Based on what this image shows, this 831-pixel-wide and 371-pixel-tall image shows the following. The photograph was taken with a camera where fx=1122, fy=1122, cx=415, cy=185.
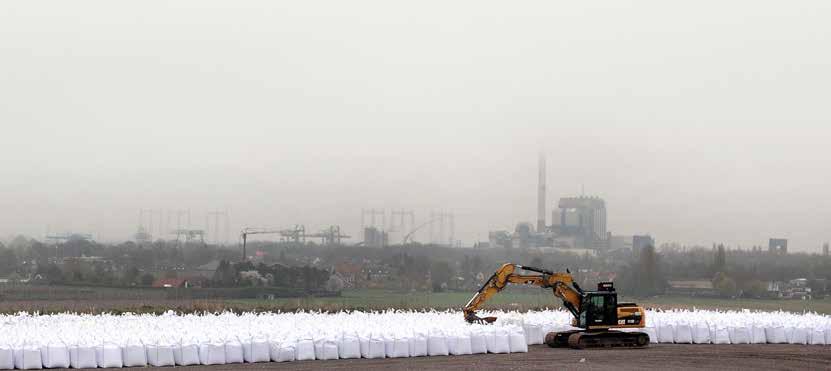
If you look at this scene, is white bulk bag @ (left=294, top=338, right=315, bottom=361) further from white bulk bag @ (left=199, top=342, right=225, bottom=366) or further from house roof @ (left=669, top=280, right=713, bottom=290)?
house roof @ (left=669, top=280, right=713, bottom=290)

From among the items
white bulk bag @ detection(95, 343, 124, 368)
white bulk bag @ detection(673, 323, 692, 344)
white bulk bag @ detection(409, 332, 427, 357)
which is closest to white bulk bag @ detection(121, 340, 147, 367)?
white bulk bag @ detection(95, 343, 124, 368)

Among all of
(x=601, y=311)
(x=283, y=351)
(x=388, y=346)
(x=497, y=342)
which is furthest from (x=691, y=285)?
(x=283, y=351)

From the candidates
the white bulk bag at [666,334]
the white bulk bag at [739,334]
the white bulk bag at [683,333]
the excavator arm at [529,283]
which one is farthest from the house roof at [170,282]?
the white bulk bag at [739,334]

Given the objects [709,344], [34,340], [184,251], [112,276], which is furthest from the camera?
[184,251]

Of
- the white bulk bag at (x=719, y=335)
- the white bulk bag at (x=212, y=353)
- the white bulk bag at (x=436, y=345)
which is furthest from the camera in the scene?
the white bulk bag at (x=719, y=335)

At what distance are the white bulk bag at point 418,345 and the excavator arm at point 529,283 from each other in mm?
3466

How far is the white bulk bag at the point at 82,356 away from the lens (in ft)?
94.4

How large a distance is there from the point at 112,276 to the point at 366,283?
1682 centimetres

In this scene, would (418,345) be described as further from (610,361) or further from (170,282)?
(170,282)

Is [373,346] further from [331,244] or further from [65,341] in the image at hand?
[331,244]

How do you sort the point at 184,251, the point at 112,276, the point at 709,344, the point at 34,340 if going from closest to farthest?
the point at 34,340, the point at 709,344, the point at 112,276, the point at 184,251

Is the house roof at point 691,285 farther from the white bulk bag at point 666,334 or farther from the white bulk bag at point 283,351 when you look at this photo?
the white bulk bag at point 283,351

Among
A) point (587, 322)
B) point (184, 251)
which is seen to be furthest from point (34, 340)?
point (184, 251)

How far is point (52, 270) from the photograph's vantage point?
246 feet
